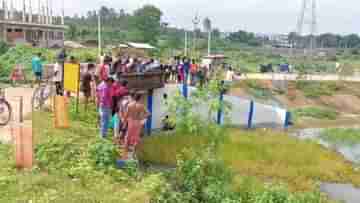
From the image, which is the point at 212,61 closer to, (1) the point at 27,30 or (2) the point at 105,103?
(2) the point at 105,103

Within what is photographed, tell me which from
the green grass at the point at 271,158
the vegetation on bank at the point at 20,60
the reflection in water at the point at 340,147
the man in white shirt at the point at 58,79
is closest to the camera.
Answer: the green grass at the point at 271,158

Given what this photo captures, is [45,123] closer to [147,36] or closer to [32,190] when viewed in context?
[32,190]

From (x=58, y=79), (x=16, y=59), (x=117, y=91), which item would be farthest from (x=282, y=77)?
(x=117, y=91)

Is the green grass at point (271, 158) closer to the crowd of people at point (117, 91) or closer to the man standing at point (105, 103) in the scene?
the crowd of people at point (117, 91)

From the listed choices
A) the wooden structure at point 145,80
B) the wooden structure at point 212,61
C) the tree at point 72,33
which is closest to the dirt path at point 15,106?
the wooden structure at point 145,80

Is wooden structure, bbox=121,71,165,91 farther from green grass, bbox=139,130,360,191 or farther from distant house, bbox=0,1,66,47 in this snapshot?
distant house, bbox=0,1,66,47

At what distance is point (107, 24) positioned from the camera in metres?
109

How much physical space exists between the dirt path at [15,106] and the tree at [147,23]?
45.8 metres

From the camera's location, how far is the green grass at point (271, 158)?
14282mm

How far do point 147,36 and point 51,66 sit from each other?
149 feet

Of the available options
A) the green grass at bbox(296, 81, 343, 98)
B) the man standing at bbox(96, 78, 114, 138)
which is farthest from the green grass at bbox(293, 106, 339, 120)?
the man standing at bbox(96, 78, 114, 138)

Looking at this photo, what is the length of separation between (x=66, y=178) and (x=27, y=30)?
53.9 m

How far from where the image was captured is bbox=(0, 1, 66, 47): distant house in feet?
169

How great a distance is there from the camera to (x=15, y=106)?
48.4ft
